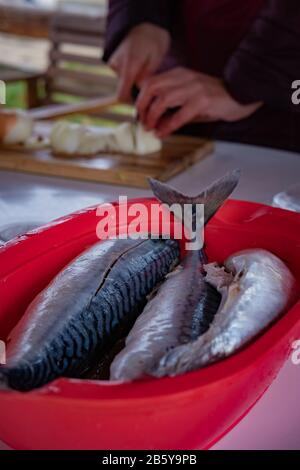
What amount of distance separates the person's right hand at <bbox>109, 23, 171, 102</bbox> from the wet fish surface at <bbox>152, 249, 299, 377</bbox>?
1119 mm

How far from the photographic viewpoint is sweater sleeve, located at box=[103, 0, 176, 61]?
1.82 meters

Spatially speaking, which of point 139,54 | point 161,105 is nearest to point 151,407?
point 161,105

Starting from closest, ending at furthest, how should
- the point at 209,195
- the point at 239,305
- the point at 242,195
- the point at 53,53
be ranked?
1. the point at 239,305
2. the point at 209,195
3. the point at 242,195
4. the point at 53,53

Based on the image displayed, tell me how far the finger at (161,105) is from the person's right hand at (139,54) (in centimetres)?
23

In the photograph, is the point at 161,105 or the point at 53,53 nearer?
the point at 161,105

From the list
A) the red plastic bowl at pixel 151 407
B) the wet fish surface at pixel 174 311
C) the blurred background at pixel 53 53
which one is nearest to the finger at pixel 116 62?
the wet fish surface at pixel 174 311

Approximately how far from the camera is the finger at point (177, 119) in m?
1.63

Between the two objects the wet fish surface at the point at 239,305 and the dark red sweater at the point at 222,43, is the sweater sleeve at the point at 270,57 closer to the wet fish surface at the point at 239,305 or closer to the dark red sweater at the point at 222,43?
the dark red sweater at the point at 222,43

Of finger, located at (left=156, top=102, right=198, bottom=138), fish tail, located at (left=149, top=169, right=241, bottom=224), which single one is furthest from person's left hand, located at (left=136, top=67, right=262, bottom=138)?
fish tail, located at (left=149, top=169, right=241, bottom=224)

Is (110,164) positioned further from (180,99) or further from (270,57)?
(270,57)

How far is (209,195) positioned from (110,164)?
0.69 meters

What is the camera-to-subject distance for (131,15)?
1823mm

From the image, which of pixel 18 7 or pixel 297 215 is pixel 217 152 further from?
pixel 18 7
